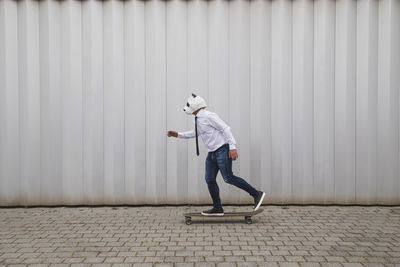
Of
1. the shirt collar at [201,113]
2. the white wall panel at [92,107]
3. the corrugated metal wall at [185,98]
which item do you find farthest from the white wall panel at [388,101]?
the white wall panel at [92,107]

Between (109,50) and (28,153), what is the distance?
7.41 feet

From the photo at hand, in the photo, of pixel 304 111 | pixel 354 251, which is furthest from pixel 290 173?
pixel 354 251

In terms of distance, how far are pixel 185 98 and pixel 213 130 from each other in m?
1.29

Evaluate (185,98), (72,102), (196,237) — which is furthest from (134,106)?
(196,237)

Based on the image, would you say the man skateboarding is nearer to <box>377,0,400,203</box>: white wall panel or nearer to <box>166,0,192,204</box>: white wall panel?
<box>166,0,192,204</box>: white wall panel

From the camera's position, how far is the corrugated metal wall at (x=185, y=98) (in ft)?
21.6

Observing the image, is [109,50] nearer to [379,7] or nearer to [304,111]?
[304,111]

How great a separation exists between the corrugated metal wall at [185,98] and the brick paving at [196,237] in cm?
45

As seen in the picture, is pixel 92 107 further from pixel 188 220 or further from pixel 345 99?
pixel 345 99

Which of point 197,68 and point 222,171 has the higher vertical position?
point 197,68

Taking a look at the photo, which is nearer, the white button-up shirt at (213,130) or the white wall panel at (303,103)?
the white button-up shirt at (213,130)

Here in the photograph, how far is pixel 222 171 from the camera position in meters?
5.55

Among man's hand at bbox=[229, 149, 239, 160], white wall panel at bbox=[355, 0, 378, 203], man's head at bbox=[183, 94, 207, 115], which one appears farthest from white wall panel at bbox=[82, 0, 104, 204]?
white wall panel at bbox=[355, 0, 378, 203]

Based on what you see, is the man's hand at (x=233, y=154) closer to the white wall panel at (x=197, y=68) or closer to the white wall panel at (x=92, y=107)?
the white wall panel at (x=197, y=68)
